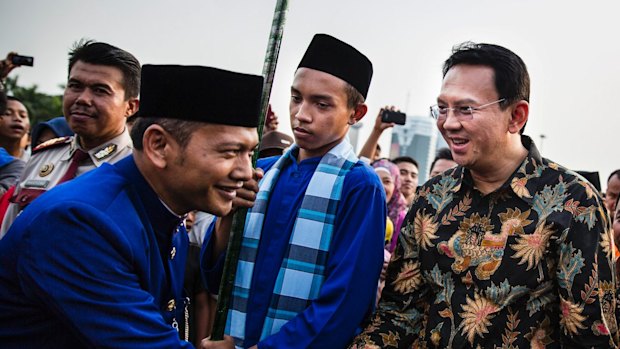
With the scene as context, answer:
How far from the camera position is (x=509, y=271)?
94.3 inches

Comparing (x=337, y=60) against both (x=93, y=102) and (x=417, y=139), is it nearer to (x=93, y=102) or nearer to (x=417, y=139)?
(x=93, y=102)

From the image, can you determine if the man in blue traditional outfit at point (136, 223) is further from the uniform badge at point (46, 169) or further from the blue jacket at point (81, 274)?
the uniform badge at point (46, 169)

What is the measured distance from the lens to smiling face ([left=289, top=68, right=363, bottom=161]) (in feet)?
9.25

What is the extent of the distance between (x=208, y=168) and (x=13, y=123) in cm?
491

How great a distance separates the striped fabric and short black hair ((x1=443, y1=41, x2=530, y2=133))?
73cm

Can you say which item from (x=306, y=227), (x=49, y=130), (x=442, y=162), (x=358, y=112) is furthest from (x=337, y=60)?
(x=442, y=162)

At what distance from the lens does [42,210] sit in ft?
5.67

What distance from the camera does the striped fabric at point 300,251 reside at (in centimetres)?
262

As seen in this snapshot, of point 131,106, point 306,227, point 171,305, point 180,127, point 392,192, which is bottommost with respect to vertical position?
point 392,192

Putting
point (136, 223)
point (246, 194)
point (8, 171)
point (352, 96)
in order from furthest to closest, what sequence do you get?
point (8, 171)
point (352, 96)
point (246, 194)
point (136, 223)

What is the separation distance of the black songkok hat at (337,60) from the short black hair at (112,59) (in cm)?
110

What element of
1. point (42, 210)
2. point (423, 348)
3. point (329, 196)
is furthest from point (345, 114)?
point (42, 210)

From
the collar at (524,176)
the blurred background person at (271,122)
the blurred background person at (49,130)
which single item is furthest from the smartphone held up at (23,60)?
the collar at (524,176)

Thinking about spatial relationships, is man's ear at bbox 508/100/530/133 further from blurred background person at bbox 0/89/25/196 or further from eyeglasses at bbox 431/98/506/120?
blurred background person at bbox 0/89/25/196
